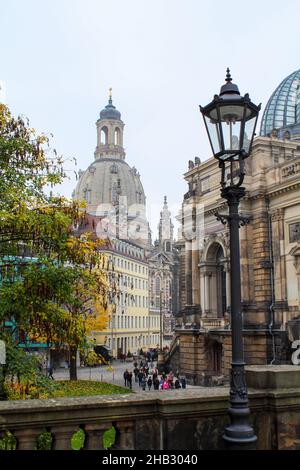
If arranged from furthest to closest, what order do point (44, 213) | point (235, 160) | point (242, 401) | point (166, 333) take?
1. point (166, 333)
2. point (44, 213)
3. point (235, 160)
4. point (242, 401)

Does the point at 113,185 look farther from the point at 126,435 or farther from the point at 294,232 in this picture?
the point at 126,435

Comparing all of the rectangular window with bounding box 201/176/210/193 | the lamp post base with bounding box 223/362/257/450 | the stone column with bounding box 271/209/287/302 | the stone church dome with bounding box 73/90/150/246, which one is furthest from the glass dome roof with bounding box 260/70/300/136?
the stone church dome with bounding box 73/90/150/246

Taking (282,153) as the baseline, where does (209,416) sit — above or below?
below

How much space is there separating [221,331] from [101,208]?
9514cm

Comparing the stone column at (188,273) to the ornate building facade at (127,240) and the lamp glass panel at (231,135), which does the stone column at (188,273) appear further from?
the lamp glass panel at (231,135)

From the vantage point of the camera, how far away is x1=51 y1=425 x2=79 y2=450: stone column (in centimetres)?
629

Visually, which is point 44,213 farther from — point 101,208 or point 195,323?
point 101,208

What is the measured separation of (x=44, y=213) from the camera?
535 inches

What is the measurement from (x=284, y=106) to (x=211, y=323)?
28.5 m

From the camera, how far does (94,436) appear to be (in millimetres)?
6496

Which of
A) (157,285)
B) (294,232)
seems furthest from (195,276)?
(157,285)

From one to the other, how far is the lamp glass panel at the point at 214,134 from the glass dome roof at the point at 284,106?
49014 mm

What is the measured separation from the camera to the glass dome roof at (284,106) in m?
55.7
